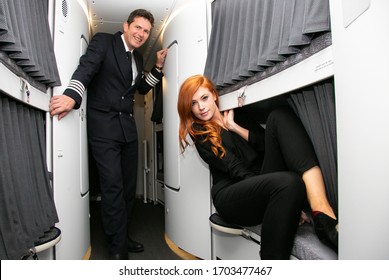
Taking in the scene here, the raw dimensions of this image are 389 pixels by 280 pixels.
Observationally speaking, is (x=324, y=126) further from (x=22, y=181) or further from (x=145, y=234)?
(x=145, y=234)

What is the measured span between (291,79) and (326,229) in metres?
0.48

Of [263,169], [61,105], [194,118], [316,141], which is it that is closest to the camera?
[316,141]

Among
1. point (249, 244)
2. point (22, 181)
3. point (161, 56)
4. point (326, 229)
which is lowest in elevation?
point (249, 244)

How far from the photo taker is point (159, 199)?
2566mm

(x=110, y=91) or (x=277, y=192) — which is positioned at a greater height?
(x=110, y=91)

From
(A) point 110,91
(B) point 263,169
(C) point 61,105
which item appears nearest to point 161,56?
(A) point 110,91

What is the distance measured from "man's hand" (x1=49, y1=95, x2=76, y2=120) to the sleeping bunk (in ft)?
2.29

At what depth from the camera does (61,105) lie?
3.52 feet

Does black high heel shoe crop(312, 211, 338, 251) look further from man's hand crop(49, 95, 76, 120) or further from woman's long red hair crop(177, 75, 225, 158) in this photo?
man's hand crop(49, 95, 76, 120)

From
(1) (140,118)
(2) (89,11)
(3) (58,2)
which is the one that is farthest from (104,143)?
(1) (140,118)

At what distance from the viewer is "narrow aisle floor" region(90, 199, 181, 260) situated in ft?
4.59

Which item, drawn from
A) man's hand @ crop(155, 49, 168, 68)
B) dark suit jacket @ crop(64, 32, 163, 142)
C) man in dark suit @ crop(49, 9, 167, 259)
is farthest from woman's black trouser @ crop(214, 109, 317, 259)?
man's hand @ crop(155, 49, 168, 68)
